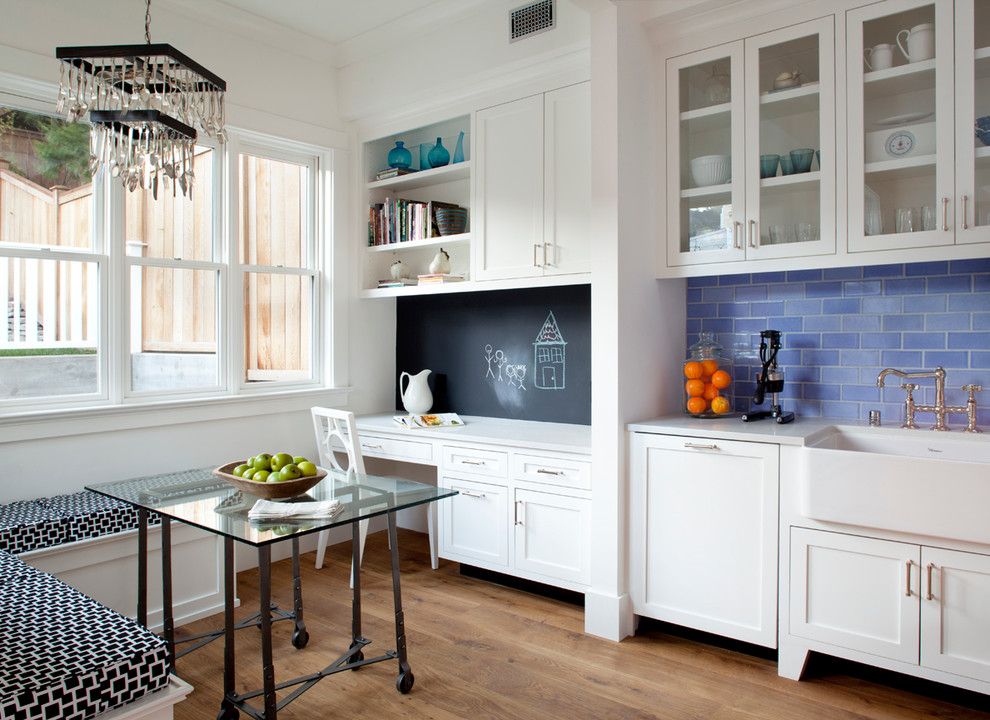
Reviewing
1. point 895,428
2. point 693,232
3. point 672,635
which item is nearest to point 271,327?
point 693,232

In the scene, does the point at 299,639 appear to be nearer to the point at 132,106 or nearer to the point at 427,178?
the point at 132,106

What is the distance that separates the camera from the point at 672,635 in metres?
3.00

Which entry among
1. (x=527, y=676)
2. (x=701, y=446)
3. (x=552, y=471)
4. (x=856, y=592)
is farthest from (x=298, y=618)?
(x=856, y=592)

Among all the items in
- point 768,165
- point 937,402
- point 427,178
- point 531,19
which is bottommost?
point 937,402

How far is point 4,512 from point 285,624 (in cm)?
120

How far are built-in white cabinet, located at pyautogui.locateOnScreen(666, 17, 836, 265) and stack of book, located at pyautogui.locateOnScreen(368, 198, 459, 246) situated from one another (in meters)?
1.47

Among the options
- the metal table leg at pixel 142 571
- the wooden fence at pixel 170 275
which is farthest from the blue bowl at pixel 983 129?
the wooden fence at pixel 170 275

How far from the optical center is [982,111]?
2455mm

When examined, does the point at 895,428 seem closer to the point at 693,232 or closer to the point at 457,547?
the point at 693,232

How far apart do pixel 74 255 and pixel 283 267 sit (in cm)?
111

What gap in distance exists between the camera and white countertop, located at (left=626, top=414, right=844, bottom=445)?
261cm

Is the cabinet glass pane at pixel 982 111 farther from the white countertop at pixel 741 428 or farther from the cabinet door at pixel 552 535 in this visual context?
the cabinet door at pixel 552 535

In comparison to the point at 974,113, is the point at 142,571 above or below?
below

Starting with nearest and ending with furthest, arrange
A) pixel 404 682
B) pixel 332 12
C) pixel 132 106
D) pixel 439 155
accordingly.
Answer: pixel 132 106 < pixel 404 682 < pixel 332 12 < pixel 439 155
